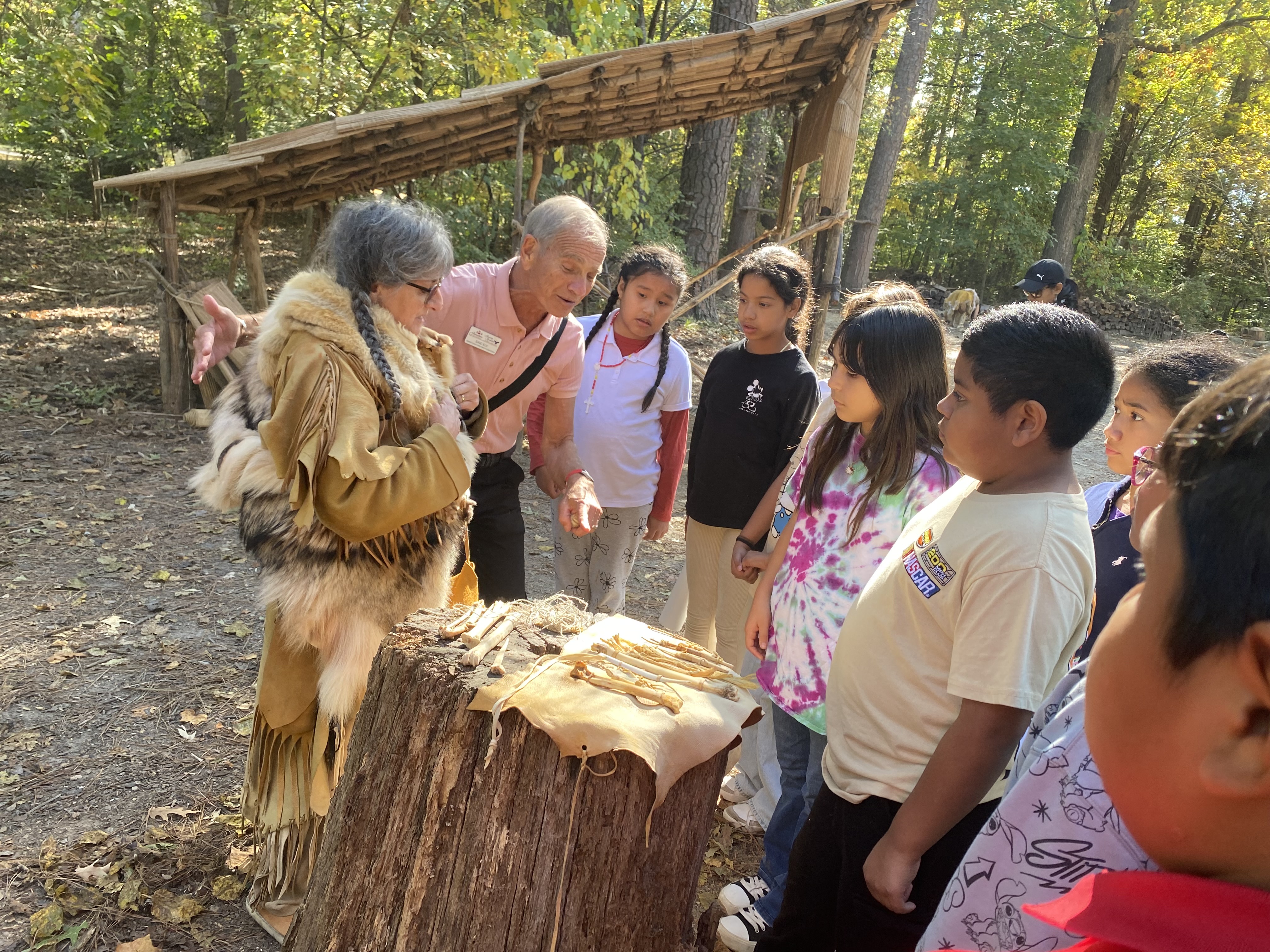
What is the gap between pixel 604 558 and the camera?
153 inches

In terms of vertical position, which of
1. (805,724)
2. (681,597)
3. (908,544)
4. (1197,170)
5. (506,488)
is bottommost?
(681,597)

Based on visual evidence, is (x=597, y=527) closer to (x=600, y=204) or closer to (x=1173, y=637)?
(x=1173, y=637)

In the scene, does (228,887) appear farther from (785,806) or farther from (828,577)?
(828,577)

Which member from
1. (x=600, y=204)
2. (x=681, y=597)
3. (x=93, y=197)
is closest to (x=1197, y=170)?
(x=600, y=204)

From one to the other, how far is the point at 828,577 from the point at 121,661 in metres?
3.48

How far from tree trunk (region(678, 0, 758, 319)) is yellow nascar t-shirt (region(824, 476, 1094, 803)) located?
37.0 ft

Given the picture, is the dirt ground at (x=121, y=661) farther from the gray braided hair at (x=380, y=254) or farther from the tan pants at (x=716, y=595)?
the gray braided hair at (x=380, y=254)

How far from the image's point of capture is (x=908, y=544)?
179 cm

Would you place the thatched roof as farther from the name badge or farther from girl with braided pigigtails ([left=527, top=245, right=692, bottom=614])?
the name badge

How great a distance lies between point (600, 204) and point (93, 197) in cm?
1028

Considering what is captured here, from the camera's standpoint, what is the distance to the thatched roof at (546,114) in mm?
5285

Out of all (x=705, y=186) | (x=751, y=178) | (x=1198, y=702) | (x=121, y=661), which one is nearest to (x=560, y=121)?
(x=121, y=661)

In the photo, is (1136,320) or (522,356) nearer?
(522,356)

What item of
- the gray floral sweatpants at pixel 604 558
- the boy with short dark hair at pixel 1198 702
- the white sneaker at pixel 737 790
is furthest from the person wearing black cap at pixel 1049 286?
the boy with short dark hair at pixel 1198 702
